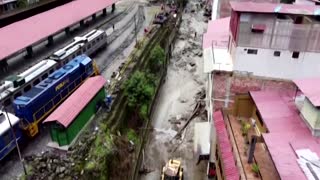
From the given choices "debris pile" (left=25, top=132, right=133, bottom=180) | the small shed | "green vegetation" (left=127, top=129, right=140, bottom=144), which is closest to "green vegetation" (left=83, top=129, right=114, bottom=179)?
"debris pile" (left=25, top=132, right=133, bottom=180)

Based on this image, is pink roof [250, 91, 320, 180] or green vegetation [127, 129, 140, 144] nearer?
pink roof [250, 91, 320, 180]

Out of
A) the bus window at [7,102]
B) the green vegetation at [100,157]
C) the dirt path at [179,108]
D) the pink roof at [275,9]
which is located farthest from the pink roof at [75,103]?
the pink roof at [275,9]

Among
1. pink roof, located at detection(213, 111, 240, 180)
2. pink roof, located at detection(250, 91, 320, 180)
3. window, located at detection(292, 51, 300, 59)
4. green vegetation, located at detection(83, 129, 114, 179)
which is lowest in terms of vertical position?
green vegetation, located at detection(83, 129, 114, 179)

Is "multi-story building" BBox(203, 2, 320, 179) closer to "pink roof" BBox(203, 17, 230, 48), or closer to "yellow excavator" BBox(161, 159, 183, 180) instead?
"yellow excavator" BBox(161, 159, 183, 180)

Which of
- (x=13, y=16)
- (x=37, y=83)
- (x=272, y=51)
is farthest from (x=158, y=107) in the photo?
(x=13, y=16)

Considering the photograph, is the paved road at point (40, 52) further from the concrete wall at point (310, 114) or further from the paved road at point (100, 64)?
the concrete wall at point (310, 114)
